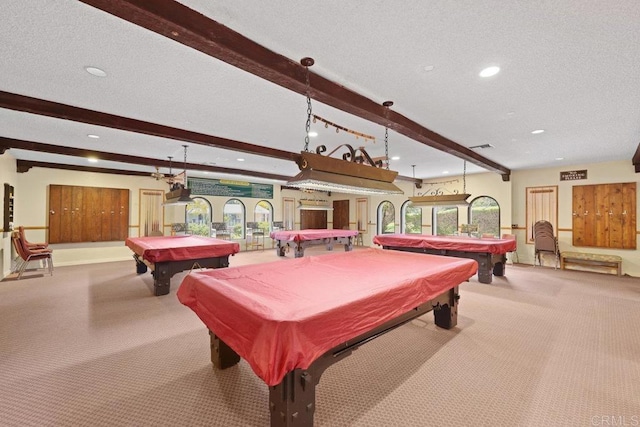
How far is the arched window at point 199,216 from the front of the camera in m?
9.82

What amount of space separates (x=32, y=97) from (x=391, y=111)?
13.8 feet

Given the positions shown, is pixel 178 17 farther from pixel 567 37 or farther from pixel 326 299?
pixel 567 37

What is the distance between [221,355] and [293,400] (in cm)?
113

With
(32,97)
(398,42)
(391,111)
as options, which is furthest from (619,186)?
(32,97)

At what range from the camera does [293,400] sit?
5.49ft

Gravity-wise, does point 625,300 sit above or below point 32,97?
below

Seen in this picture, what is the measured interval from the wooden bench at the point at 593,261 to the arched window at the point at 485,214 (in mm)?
1808

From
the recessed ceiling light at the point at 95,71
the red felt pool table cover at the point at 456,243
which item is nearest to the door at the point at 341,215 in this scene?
the red felt pool table cover at the point at 456,243

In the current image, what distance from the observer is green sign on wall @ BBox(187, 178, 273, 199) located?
9.42m

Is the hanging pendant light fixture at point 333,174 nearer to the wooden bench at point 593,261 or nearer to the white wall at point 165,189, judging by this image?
the wooden bench at point 593,261

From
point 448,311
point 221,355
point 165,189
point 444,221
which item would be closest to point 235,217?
point 165,189

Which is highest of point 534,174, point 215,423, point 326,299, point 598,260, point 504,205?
point 534,174

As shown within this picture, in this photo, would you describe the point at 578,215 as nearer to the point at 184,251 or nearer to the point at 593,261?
the point at 593,261

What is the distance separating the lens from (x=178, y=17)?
174 cm
